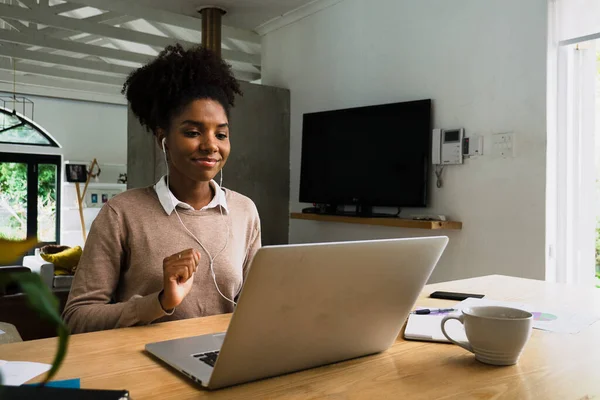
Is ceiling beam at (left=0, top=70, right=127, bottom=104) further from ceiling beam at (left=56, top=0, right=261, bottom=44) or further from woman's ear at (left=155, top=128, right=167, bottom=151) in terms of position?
woman's ear at (left=155, top=128, right=167, bottom=151)

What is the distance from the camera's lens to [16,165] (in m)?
8.52

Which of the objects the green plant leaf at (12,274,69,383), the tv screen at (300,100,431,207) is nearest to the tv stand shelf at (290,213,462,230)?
the tv screen at (300,100,431,207)

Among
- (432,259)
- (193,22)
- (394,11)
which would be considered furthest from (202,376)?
(193,22)

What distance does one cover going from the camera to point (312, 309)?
716mm

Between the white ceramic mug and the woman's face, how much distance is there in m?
0.84

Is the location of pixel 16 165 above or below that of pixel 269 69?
below

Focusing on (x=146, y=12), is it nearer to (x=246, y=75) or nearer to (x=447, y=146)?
(x=246, y=75)

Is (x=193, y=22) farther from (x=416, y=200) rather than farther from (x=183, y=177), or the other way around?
(x=183, y=177)

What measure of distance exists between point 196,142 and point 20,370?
80 centimetres

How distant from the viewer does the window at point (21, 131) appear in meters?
8.33

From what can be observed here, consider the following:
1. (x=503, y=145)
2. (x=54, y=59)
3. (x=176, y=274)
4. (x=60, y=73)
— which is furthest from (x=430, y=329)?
(x=60, y=73)

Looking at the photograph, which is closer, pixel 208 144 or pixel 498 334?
pixel 498 334

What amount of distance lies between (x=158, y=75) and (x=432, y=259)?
3.34 ft

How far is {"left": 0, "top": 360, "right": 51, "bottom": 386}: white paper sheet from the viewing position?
70 centimetres
